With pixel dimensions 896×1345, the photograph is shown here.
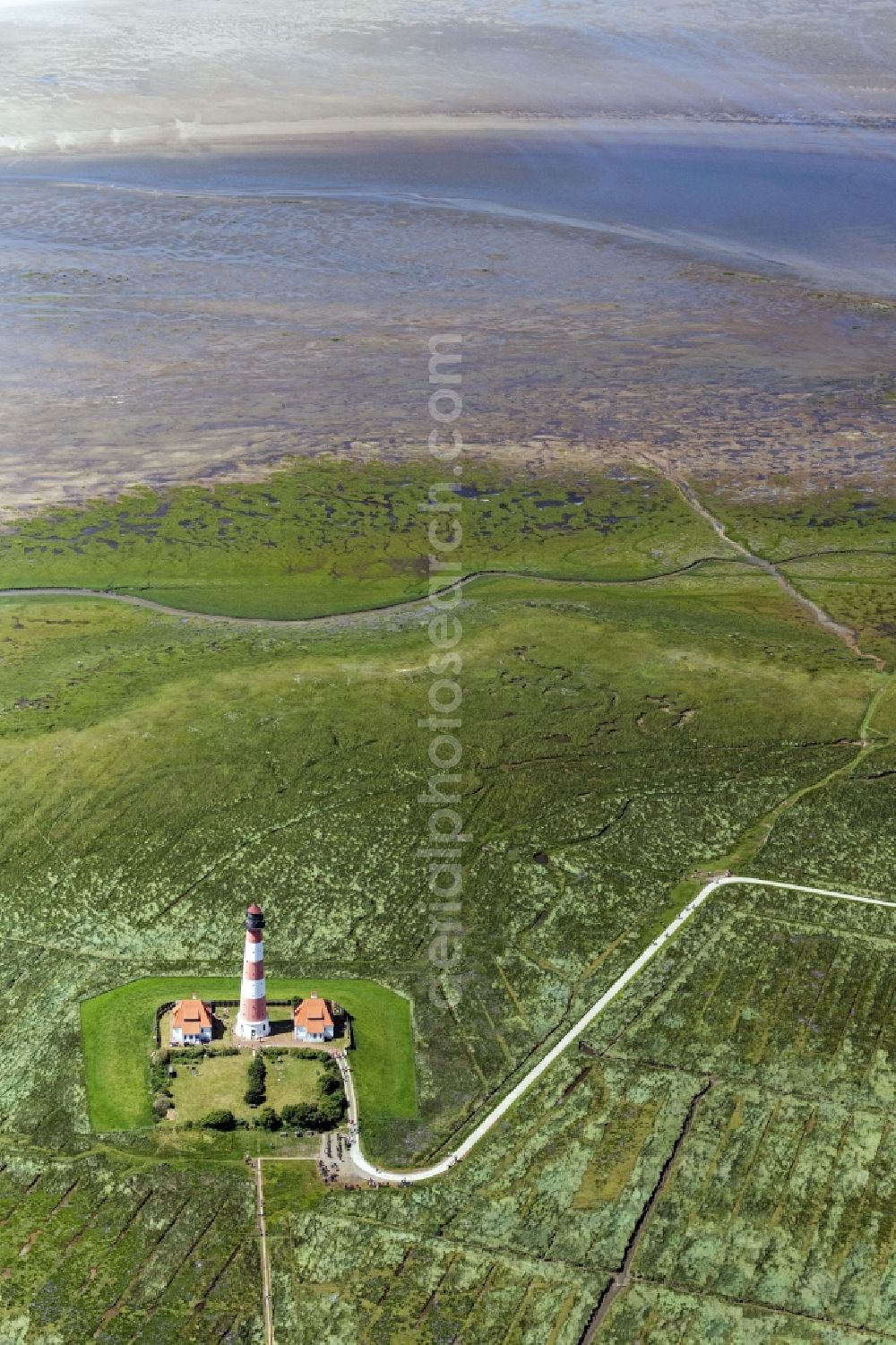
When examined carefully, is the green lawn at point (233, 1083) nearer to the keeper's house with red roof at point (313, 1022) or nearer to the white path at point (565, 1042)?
the keeper's house with red roof at point (313, 1022)

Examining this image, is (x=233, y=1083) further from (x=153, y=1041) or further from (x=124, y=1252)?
(x=124, y=1252)

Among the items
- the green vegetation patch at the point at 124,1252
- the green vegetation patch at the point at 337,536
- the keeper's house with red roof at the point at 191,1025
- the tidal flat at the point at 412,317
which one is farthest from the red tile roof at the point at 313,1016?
the tidal flat at the point at 412,317

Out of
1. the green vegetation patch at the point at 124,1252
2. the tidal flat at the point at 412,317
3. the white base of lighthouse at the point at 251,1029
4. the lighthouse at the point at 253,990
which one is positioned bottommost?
the green vegetation patch at the point at 124,1252

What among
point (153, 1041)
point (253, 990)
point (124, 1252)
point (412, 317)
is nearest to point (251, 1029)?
point (253, 990)

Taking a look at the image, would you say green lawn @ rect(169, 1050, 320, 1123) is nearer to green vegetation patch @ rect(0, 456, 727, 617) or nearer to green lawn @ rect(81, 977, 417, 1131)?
green lawn @ rect(81, 977, 417, 1131)

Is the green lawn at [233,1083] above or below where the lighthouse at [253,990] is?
below

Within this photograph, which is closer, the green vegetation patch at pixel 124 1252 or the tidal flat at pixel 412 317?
the green vegetation patch at pixel 124 1252

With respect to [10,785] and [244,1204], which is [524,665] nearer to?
[10,785]
